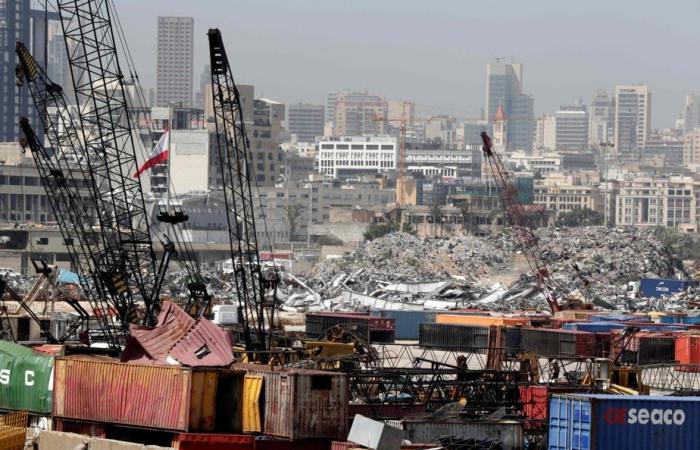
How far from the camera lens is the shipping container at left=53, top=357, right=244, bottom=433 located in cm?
4088

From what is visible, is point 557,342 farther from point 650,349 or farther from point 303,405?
point 303,405

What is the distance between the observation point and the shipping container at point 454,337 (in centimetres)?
7719

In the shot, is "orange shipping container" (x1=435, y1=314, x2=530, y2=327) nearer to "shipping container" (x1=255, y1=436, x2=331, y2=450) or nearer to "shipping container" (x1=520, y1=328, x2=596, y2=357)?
"shipping container" (x1=520, y1=328, x2=596, y2=357)

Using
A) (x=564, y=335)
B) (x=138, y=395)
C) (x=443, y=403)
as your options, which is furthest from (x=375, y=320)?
(x=138, y=395)

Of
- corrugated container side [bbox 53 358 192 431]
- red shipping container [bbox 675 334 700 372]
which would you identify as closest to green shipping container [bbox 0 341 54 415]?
corrugated container side [bbox 53 358 192 431]

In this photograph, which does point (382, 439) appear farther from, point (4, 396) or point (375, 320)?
point (375, 320)

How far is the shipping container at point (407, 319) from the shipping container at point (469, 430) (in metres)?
48.2

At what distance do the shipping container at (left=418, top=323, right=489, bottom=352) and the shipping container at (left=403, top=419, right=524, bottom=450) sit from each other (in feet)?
112

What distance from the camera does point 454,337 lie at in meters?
78.4

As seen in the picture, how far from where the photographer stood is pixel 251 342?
5988cm

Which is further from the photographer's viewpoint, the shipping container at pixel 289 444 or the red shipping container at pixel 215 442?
the shipping container at pixel 289 444

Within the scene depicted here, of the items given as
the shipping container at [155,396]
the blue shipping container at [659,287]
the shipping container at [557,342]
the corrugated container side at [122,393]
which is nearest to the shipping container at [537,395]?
the shipping container at [155,396]

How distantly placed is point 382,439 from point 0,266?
9621cm

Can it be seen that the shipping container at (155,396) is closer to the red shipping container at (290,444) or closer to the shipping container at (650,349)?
the red shipping container at (290,444)
